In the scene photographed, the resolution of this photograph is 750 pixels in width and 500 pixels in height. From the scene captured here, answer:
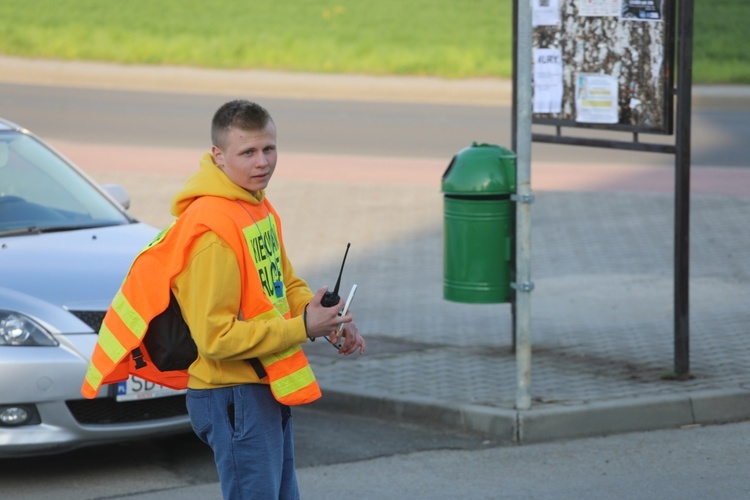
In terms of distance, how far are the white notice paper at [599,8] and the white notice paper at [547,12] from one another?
16 cm

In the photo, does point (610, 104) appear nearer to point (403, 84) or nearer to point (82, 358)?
point (82, 358)

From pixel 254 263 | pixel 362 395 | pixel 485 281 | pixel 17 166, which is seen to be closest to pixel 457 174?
pixel 485 281

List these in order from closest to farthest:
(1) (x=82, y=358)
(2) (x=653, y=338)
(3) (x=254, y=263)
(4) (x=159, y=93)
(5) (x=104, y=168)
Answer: (3) (x=254, y=263) < (1) (x=82, y=358) < (2) (x=653, y=338) < (5) (x=104, y=168) < (4) (x=159, y=93)

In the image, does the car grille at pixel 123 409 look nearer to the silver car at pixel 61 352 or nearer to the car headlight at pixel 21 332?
the silver car at pixel 61 352

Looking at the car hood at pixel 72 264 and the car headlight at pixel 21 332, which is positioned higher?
the car hood at pixel 72 264

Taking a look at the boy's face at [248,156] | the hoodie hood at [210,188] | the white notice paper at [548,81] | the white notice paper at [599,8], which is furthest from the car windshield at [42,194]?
the boy's face at [248,156]

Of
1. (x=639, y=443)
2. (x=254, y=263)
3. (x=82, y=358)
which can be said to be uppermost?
(x=254, y=263)

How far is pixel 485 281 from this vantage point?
733 cm

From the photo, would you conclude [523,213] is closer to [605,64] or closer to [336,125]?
[605,64]

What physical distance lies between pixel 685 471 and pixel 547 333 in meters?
2.73

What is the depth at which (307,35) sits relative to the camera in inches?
1170

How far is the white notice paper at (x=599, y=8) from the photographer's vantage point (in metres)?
7.50

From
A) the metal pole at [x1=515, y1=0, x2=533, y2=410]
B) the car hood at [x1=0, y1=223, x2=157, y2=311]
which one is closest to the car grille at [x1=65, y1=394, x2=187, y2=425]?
the car hood at [x1=0, y1=223, x2=157, y2=311]

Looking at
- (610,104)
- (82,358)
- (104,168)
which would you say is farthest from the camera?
(104,168)
